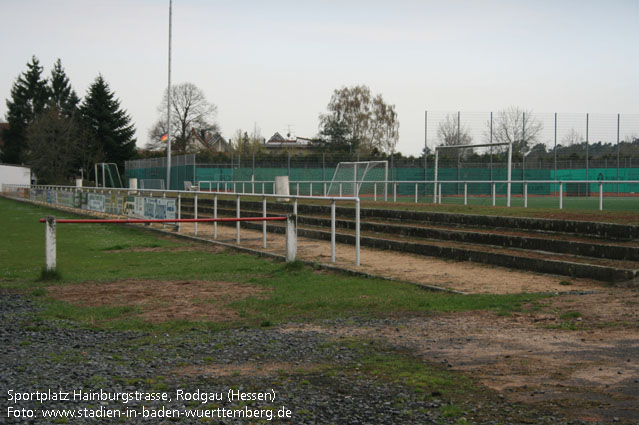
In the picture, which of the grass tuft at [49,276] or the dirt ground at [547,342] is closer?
the dirt ground at [547,342]

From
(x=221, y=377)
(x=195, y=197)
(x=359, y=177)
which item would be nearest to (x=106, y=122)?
(x=359, y=177)

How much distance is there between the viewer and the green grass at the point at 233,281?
752 cm

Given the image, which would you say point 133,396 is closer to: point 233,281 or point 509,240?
point 233,281

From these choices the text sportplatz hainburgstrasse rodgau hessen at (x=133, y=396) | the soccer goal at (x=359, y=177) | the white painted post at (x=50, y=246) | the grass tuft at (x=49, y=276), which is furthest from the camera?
the soccer goal at (x=359, y=177)

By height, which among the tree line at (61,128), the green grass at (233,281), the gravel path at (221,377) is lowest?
the green grass at (233,281)

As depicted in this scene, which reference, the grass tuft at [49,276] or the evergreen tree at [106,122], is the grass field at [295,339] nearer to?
the grass tuft at [49,276]

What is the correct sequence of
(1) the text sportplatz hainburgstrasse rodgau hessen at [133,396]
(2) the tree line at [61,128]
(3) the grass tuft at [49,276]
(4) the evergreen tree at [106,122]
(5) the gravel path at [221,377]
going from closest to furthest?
(5) the gravel path at [221,377], (1) the text sportplatz hainburgstrasse rodgau hessen at [133,396], (3) the grass tuft at [49,276], (2) the tree line at [61,128], (4) the evergreen tree at [106,122]

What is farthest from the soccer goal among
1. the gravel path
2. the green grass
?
the gravel path

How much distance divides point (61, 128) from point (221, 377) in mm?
62918

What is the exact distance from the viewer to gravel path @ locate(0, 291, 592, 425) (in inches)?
158

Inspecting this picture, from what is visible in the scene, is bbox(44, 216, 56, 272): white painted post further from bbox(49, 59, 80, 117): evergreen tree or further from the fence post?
bbox(49, 59, 80, 117): evergreen tree

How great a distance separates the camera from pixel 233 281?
33.2 ft

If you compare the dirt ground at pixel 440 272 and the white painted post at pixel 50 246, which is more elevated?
the white painted post at pixel 50 246

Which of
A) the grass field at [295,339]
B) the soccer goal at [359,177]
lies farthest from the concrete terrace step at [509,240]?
the soccer goal at [359,177]
